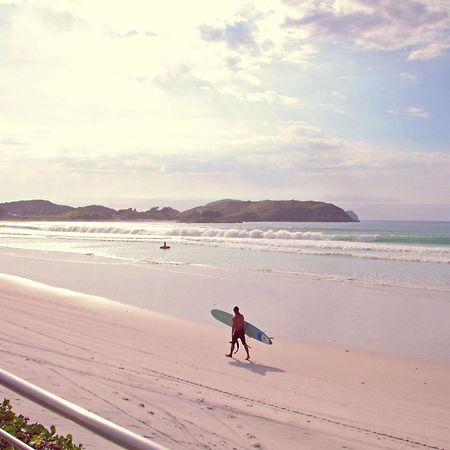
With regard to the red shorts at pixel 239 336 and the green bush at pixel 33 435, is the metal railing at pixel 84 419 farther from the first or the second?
the red shorts at pixel 239 336

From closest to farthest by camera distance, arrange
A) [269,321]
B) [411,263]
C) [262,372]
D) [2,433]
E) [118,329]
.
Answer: [2,433] → [262,372] → [118,329] → [269,321] → [411,263]

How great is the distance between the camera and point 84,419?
1.90 meters

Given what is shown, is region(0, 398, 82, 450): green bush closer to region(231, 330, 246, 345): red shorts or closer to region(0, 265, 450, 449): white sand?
region(0, 265, 450, 449): white sand

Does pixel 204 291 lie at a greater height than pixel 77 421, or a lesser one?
lesser

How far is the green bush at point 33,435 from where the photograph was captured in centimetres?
451

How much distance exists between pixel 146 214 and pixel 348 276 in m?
156

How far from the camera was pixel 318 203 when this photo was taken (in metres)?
183

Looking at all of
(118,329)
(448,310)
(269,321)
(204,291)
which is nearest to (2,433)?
(118,329)

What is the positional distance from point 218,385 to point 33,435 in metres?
4.72

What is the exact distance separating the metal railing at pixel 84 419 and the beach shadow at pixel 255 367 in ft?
27.1

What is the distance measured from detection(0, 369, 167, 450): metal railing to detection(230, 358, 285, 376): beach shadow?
825 centimetres

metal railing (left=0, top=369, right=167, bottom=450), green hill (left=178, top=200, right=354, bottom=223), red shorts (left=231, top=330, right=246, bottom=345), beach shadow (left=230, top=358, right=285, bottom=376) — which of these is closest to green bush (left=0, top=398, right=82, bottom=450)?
metal railing (left=0, top=369, right=167, bottom=450)

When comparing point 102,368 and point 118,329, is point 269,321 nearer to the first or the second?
point 118,329

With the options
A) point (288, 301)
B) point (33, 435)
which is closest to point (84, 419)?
point (33, 435)
